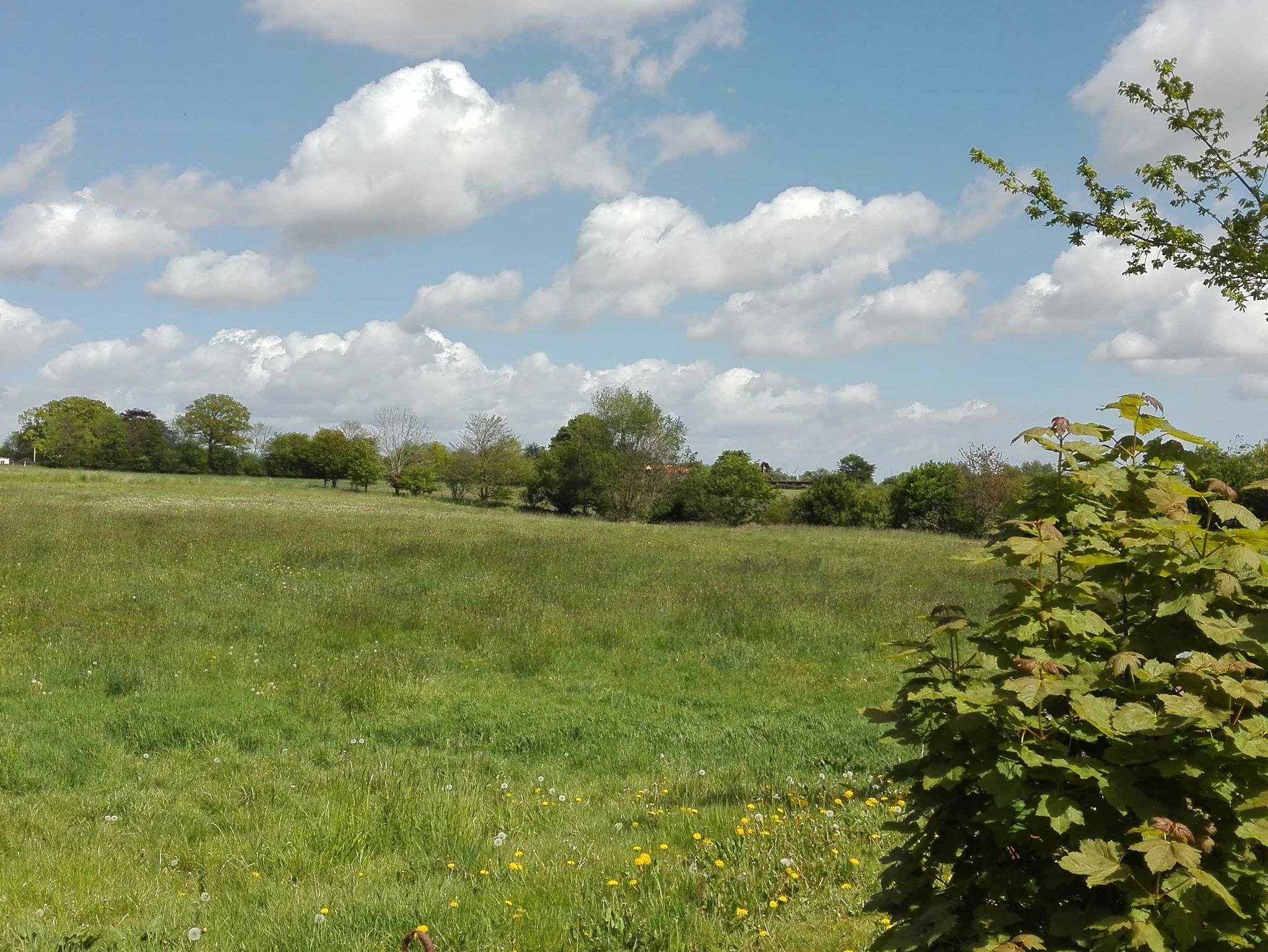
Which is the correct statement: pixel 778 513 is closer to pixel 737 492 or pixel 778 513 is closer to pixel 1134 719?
pixel 737 492

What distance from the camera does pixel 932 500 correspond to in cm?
5853

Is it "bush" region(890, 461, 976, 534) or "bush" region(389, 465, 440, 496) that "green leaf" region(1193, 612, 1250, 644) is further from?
"bush" region(389, 465, 440, 496)

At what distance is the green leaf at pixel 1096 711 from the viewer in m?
2.41

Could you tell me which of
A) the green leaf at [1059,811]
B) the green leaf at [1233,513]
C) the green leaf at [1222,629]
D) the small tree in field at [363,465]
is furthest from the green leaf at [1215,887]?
the small tree in field at [363,465]

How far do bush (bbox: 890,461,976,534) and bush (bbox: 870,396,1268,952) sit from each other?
177 feet

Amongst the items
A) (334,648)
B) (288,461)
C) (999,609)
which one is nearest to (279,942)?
(999,609)

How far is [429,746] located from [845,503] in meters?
54.1

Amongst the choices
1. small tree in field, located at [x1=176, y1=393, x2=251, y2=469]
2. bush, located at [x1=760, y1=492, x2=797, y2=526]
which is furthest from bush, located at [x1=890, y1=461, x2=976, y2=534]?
small tree in field, located at [x1=176, y1=393, x2=251, y2=469]

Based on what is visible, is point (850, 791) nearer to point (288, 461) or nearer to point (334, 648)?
point (334, 648)

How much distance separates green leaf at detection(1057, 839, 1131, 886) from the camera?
231 centimetres

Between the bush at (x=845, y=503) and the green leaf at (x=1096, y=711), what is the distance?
57995 millimetres

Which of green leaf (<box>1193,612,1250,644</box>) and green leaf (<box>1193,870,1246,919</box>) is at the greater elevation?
green leaf (<box>1193,612,1250,644</box>)

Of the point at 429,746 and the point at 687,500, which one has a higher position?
the point at 687,500

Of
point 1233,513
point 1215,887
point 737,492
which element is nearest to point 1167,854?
point 1215,887
